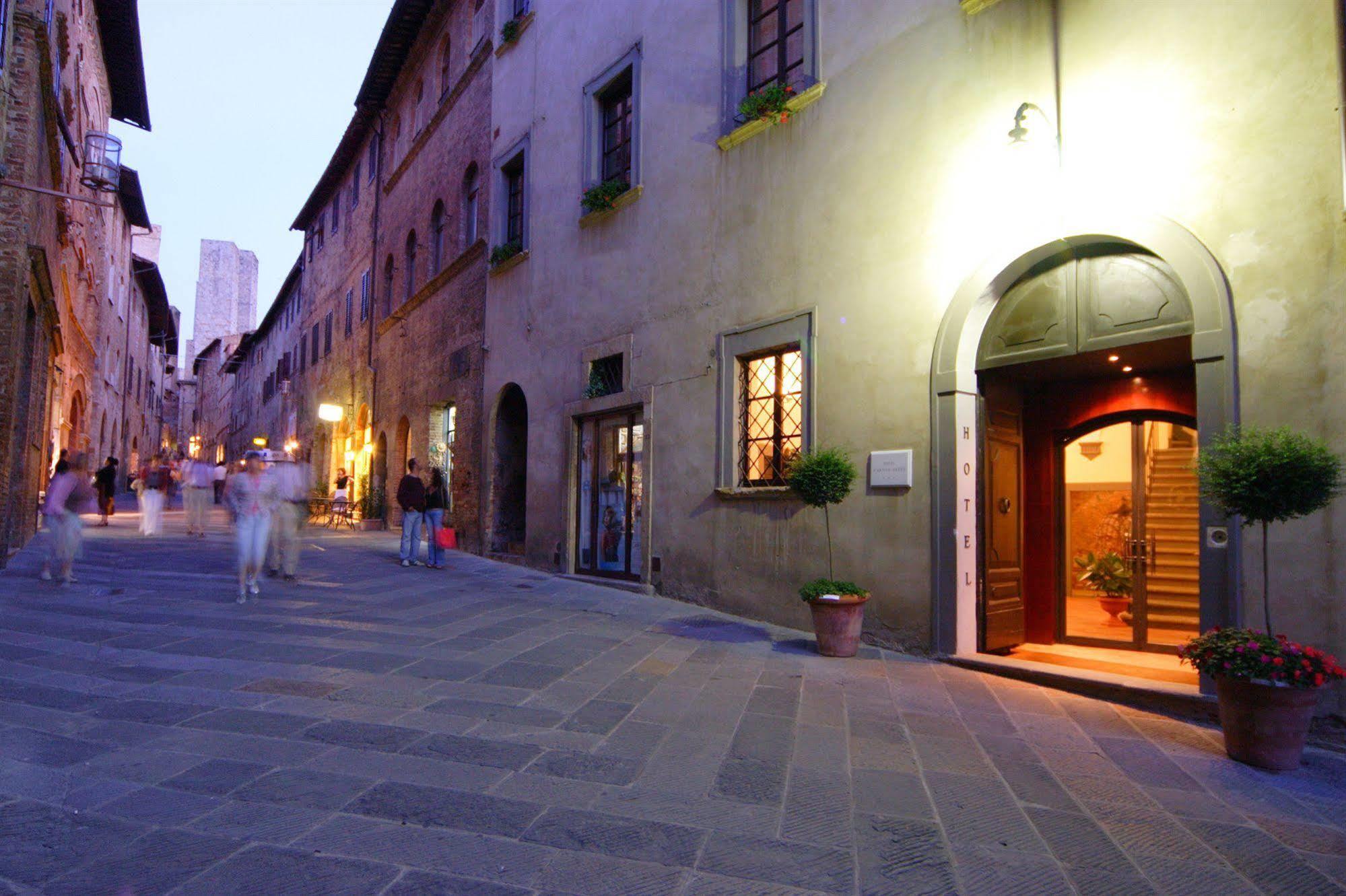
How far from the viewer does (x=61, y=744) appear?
3.91 m

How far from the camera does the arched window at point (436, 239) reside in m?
16.9

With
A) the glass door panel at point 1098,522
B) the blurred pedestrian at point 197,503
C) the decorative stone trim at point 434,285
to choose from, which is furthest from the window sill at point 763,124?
the blurred pedestrian at point 197,503

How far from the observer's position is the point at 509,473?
45.1 feet

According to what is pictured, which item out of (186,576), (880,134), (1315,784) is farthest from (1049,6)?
(186,576)

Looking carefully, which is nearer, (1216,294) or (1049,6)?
(1216,294)

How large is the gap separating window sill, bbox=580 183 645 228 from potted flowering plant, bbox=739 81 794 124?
210 cm

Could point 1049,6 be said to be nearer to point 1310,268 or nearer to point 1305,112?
point 1305,112

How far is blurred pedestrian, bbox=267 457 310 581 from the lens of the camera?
10.1 meters

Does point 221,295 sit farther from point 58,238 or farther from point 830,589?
point 830,589

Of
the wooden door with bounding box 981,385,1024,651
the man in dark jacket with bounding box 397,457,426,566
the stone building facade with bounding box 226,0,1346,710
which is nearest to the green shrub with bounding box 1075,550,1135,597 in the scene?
the stone building facade with bounding box 226,0,1346,710

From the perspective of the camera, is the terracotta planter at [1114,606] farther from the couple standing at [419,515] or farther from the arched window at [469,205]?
the arched window at [469,205]

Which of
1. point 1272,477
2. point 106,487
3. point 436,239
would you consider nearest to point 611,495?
point 1272,477

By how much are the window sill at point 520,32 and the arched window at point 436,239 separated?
3.84 metres

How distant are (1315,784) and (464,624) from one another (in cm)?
598
